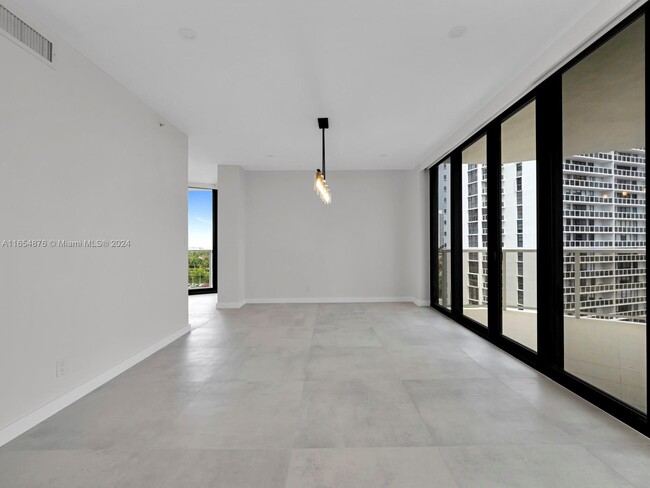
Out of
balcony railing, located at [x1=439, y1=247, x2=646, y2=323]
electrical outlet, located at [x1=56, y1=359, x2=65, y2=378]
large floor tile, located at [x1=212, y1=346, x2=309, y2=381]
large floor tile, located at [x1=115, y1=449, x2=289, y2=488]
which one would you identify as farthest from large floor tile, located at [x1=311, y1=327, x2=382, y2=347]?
electrical outlet, located at [x1=56, y1=359, x2=65, y2=378]

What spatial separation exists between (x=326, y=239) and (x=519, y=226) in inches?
168

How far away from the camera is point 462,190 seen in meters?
5.23

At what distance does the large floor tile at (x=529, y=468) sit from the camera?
1.69 meters

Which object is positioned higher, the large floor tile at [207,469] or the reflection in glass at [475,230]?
the reflection in glass at [475,230]

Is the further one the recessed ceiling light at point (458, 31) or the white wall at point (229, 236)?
the white wall at point (229, 236)

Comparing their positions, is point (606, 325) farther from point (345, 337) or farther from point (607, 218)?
point (345, 337)

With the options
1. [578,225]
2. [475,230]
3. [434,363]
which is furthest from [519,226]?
[434,363]

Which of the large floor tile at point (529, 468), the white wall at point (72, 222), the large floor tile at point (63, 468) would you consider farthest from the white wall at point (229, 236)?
the large floor tile at point (529, 468)

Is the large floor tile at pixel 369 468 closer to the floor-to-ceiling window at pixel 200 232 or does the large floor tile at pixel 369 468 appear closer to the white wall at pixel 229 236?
the white wall at pixel 229 236

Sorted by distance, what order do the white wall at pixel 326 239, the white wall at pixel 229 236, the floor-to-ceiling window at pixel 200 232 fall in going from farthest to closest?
the floor-to-ceiling window at pixel 200 232 → the white wall at pixel 326 239 → the white wall at pixel 229 236

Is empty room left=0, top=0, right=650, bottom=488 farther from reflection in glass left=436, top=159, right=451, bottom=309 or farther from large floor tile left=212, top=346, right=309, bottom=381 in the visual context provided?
reflection in glass left=436, top=159, right=451, bottom=309

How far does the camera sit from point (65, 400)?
2.59m

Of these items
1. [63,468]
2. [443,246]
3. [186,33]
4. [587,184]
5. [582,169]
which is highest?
[186,33]

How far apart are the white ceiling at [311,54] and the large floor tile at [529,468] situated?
291 cm
